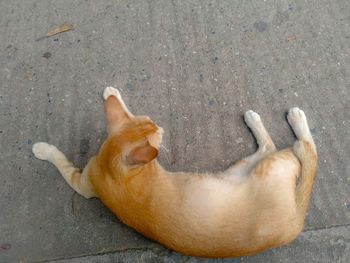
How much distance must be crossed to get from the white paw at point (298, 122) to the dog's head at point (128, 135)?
1344 millimetres

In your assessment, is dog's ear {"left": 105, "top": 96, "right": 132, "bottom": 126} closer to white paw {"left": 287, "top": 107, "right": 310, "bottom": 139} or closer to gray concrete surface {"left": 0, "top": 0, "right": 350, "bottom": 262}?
gray concrete surface {"left": 0, "top": 0, "right": 350, "bottom": 262}

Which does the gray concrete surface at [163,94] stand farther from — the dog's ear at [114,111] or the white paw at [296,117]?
the dog's ear at [114,111]

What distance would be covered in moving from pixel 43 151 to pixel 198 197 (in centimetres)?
154

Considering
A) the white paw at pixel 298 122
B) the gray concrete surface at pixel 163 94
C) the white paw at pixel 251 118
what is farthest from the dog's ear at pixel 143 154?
the white paw at pixel 298 122

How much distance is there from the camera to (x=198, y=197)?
207 cm

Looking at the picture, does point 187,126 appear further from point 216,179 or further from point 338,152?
point 338,152

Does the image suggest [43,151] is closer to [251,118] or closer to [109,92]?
[109,92]

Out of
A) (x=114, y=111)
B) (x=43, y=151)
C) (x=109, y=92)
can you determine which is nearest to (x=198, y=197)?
(x=114, y=111)

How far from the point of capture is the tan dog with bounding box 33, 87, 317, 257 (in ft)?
6.40

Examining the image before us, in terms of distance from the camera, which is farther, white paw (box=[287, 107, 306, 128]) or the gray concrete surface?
white paw (box=[287, 107, 306, 128])

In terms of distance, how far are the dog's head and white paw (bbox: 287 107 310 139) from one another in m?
1.34

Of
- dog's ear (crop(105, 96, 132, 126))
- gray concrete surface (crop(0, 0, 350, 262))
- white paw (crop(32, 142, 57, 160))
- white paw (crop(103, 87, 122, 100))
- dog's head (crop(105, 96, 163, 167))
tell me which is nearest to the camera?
dog's head (crop(105, 96, 163, 167))

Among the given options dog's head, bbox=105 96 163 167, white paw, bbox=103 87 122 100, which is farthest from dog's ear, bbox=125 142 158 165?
white paw, bbox=103 87 122 100

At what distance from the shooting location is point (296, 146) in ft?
7.76
